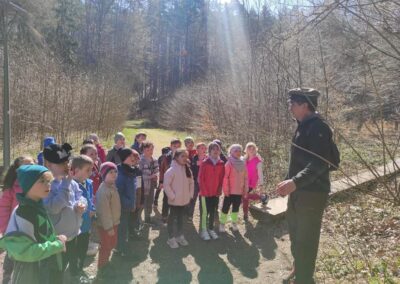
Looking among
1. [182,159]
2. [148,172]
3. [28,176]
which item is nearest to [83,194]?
[28,176]

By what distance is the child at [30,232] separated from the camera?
256 cm

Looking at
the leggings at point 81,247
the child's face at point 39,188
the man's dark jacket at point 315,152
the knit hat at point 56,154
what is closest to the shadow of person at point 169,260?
the leggings at point 81,247

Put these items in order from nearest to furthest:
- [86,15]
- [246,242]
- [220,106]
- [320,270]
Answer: [320,270] < [246,242] < [220,106] < [86,15]

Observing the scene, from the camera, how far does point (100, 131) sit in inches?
687

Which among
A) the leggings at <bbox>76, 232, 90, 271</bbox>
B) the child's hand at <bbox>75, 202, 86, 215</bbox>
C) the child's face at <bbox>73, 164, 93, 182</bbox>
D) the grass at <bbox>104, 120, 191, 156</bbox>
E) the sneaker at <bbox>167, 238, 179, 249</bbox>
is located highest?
the child's face at <bbox>73, 164, 93, 182</bbox>

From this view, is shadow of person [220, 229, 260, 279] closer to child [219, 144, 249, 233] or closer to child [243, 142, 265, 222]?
child [219, 144, 249, 233]

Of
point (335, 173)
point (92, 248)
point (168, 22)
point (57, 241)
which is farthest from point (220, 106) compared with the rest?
point (168, 22)

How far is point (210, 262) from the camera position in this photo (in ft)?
16.0

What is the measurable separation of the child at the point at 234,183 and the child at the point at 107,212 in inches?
82.1

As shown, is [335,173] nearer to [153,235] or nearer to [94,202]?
[153,235]

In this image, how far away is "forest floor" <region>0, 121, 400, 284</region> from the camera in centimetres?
440

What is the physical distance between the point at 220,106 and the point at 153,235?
8275mm

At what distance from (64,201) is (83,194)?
21.2 inches

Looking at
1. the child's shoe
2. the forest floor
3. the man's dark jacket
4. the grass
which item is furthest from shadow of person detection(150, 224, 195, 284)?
the grass
